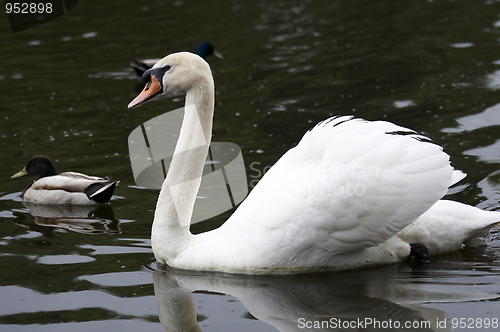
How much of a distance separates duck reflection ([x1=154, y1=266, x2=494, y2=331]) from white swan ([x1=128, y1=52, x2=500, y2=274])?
11cm

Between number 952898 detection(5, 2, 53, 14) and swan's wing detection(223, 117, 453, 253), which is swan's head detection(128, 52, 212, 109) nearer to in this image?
swan's wing detection(223, 117, 453, 253)

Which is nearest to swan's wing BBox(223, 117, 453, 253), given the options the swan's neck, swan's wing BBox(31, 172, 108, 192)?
the swan's neck

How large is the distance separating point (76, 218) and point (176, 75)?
253cm

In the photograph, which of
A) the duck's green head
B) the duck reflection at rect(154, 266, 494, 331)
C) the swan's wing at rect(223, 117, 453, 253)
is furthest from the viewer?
the duck's green head

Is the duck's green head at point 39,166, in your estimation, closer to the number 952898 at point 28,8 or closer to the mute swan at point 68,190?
the mute swan at point 68,190

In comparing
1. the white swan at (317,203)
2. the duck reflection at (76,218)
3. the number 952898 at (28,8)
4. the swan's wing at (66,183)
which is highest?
the white swan at (317,203)

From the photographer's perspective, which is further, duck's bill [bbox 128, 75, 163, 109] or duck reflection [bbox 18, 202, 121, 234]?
duck reflection [bbox 18, 202, 121, 234]

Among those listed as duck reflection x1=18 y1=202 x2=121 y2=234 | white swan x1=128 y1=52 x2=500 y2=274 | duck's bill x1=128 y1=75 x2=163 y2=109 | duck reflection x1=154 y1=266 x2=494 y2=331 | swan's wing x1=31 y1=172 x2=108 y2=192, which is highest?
duck's bill x1=128 y1=75 x2=163 y2=109

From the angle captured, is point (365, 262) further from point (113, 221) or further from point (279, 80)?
point (279, 80)

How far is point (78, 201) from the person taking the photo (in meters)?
8.80

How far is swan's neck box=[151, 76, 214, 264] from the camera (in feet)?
21.0

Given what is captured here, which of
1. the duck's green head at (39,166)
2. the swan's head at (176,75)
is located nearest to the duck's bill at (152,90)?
the swan's head at (176,75)

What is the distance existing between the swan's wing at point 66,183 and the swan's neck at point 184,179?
91.9 inches

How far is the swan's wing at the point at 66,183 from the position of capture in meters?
8.69
